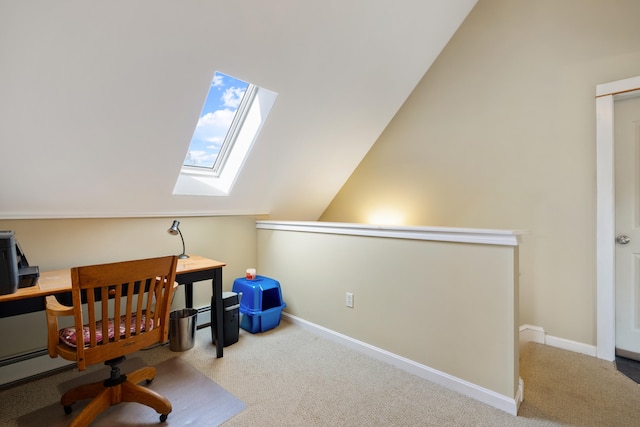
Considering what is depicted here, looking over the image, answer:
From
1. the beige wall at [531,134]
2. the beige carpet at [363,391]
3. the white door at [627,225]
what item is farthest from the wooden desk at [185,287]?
the white door at [627,225]

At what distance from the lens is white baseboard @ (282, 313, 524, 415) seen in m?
1.74

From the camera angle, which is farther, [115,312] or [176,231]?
[176,231]

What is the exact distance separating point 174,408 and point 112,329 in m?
0.56

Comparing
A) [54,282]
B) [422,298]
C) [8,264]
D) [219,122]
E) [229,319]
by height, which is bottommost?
[229,319]

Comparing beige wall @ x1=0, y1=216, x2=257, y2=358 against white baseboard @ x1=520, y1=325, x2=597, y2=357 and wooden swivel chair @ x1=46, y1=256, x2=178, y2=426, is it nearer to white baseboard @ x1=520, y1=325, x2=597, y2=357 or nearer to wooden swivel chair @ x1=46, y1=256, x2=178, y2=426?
wooden swivel chair @ x1=46, y1=256, x2=178, y2=426

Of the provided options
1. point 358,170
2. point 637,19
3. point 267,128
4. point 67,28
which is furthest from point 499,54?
point 67,28

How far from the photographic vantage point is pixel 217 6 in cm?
166

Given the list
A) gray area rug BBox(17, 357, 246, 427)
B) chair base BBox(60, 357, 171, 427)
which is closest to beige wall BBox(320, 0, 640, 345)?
gray area rug BBox(17, 357, 246, 427)

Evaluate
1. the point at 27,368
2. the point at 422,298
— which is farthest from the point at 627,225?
the point at 27,368

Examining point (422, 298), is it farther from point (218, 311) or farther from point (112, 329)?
point (112, 329)

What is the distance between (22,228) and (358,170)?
292 centimetres

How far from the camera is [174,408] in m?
1.75

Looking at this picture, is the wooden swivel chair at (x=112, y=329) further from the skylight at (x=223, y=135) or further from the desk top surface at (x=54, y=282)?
the skylight at (x=223, y=135)

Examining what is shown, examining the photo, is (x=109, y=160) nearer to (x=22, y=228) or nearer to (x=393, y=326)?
(x=22, y=228)
